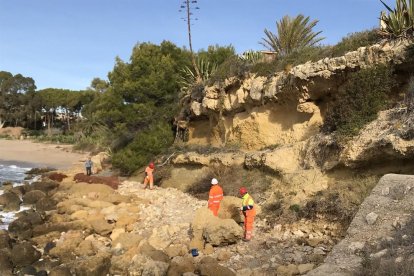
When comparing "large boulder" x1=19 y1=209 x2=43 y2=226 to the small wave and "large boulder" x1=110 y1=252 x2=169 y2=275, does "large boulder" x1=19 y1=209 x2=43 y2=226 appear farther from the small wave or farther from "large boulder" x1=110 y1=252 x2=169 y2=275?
"large boulder" x1=110 y1=252 x2=169 y2=275

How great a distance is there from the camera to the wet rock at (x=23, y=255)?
1170 cm

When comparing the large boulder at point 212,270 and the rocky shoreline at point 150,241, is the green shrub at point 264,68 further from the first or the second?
the large boulder at point 212,270

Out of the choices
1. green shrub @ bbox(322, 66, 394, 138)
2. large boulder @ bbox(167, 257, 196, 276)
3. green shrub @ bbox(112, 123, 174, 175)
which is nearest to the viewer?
large boulder @ bbox(167, 257, 196, 276)

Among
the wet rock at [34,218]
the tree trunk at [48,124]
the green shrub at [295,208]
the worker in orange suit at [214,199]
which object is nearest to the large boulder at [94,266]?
the worker in orange suit at [214,199]

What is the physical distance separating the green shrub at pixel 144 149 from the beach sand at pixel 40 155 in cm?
1225

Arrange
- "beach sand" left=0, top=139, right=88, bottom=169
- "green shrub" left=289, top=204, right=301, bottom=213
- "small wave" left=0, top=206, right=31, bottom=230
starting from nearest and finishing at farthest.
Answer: "green shrub" left=289, top=204, right=301, bottom=213
"small wave" left=0, top=206, right=31, bottom=230
"beach sand" left=0, top=139, right=88, bottom=169

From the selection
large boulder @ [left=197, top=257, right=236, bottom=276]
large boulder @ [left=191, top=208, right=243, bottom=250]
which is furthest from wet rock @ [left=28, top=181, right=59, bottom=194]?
large boulder @ [left=197, top=257, right=236, bottom=276]

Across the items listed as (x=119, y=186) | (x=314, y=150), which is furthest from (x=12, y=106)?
(x=314, y=150)

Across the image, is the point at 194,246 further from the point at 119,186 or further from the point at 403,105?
the point at 119,186

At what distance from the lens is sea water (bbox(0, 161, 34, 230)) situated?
16692 millimetres

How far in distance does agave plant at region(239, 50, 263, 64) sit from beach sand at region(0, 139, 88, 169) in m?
19.7

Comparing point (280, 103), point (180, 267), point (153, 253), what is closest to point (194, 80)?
point (280, 103)

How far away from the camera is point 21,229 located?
1452 centimetres

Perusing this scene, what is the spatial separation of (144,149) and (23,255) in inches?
480
